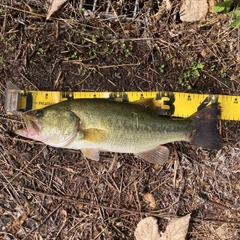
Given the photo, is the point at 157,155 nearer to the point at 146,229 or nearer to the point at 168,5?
the point at 146,229

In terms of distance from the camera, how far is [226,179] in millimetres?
4461

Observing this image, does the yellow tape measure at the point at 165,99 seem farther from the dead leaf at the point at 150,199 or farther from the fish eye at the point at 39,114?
the dead leaf at the point at 150,199

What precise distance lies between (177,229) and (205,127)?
1.34m

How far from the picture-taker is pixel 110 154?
14.5 ft

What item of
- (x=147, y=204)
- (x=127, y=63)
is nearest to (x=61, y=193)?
(x=147, y=204)

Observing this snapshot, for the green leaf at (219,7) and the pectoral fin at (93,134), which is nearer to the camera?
the pectoral fin at (93,134)

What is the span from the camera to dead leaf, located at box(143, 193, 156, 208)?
175 inches

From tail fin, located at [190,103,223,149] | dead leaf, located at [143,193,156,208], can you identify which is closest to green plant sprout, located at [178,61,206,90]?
tail fin, located at [190,103,223,149]

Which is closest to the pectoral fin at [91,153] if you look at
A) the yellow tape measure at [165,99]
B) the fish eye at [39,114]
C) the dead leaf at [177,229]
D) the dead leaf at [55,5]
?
the fish eye at [39,114]

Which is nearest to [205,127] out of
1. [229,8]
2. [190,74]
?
[190,74]

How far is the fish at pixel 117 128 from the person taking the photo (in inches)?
147

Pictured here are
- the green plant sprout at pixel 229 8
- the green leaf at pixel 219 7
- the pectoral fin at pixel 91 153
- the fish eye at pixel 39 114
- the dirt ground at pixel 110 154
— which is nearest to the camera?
the fish eye at pixel 39 114

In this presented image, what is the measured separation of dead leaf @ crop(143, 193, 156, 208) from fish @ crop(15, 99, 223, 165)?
53 centimetres

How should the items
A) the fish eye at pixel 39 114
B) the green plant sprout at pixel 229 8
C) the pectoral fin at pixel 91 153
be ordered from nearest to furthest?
the fish eye at pixel 39 114 < the pectoral fin at pixel 91 153 < the green plant sprout at pixel 229 8
